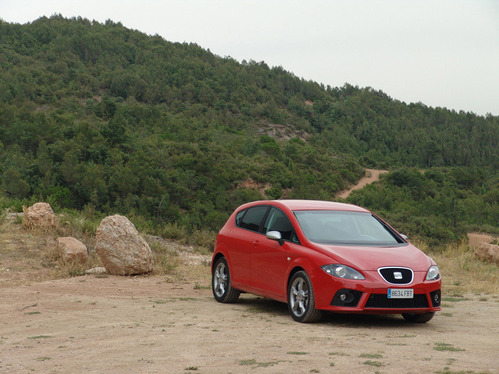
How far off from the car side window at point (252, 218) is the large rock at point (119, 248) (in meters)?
4.34

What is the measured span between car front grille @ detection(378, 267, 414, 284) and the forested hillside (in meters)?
15.9

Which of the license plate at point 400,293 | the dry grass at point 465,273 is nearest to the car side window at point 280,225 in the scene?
the license plate at point 400,293

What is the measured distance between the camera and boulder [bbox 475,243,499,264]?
60.7 ft

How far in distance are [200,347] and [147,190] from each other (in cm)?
3325

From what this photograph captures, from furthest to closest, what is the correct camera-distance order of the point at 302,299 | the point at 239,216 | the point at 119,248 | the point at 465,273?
the point at 465,273
the point at 119,248
the point at 239,216
the point at 302,299

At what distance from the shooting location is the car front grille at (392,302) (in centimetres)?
852

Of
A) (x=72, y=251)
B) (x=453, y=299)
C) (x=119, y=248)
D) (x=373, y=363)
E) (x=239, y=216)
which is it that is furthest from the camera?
(x=72, y=251)

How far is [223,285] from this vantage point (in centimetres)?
1117

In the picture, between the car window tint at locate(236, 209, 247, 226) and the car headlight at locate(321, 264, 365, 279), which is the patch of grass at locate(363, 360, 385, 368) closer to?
the car headlight at locate(321, 264, 365, 279)

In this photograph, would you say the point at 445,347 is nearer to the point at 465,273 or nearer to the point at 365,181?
the point at 465,273

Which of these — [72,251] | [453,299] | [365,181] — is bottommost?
[72,251]

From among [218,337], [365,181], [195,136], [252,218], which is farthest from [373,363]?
[365,181]

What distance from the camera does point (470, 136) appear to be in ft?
368

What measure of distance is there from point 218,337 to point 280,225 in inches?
101
